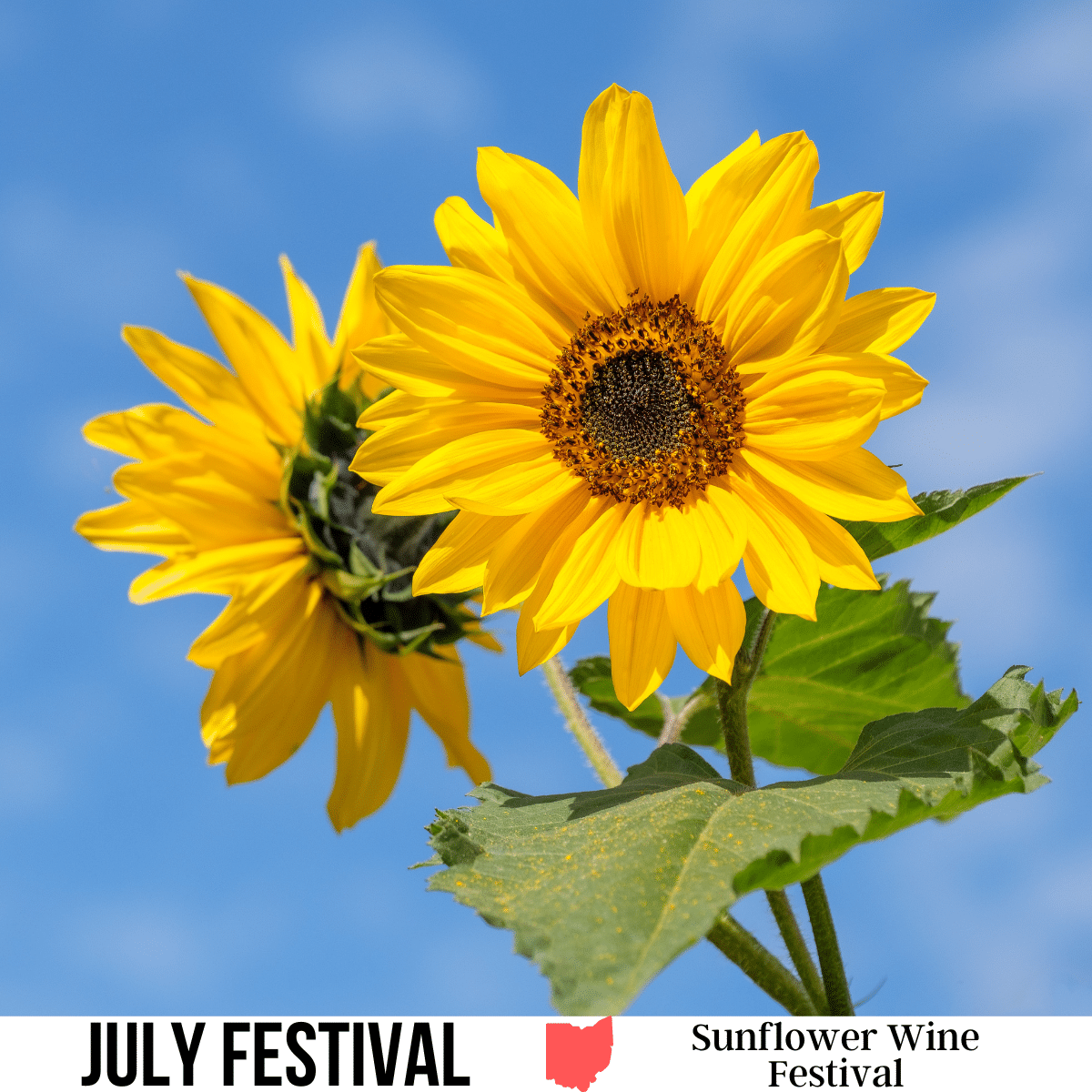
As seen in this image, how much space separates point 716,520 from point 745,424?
0.18 meters

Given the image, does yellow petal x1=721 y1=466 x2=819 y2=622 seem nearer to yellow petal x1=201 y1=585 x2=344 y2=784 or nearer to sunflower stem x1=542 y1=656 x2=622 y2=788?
sunflower stem x1=542 y1=656 x2=622 y2=788

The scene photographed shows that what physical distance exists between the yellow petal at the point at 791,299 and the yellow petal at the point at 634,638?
43 centimetres

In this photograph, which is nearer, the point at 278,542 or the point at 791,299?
the point at 791,299

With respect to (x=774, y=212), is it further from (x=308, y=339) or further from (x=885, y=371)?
(x=308, y=339)

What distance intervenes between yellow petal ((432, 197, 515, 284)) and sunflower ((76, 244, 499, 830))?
0.83 metres

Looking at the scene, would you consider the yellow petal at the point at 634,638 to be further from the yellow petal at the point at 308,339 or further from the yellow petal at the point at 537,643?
the yellow petal at the point at 308,339

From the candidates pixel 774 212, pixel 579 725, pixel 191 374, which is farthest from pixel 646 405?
pixel 191 374

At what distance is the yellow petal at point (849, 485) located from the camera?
1.68 metres

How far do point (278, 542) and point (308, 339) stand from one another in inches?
22.9

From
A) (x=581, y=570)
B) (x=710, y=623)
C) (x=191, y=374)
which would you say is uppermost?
(x=191, y=374)

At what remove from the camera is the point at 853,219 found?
172cm

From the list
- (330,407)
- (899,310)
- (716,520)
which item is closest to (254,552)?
(330,407)

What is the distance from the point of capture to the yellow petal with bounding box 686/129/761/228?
178 centimetres

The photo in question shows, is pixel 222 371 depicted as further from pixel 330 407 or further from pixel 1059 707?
pixel 1059 707
